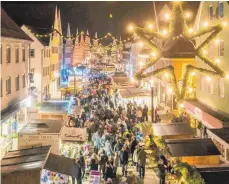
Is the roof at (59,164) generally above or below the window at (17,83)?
below

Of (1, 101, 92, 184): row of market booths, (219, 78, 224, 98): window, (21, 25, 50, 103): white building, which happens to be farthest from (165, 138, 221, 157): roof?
(21, 25, 50, 103): white building

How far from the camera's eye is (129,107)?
3189cm

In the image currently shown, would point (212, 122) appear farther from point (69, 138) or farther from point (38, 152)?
point (38, 152)

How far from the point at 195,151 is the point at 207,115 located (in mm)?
6062

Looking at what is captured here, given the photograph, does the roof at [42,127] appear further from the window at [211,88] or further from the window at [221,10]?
the window at [221,10]

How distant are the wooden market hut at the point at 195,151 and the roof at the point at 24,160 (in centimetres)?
554

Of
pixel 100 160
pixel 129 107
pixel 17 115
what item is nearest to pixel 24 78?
pixel 17 115

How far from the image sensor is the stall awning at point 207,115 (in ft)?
64.6

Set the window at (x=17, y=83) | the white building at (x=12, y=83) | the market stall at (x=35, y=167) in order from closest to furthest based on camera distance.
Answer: the market stall at (x=35, y=167) < the white building at (x=12, y=83) < the window at (x=17, y=83)

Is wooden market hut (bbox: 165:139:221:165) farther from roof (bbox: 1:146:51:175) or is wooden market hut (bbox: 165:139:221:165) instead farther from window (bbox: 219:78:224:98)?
roof (bbox: 1:146:51:175)

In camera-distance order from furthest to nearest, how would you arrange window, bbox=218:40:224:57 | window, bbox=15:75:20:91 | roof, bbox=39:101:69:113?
roof, bbox=39:101:69:113 → window, bbox=15:75:20:91 → window, bbox=218:40:224:57

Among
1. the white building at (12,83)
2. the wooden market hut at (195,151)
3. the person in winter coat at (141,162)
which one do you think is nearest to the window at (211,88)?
the wooden market hut at (195,151)

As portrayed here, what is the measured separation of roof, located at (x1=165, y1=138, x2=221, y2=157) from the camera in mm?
15992

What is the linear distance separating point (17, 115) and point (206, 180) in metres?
15.4
